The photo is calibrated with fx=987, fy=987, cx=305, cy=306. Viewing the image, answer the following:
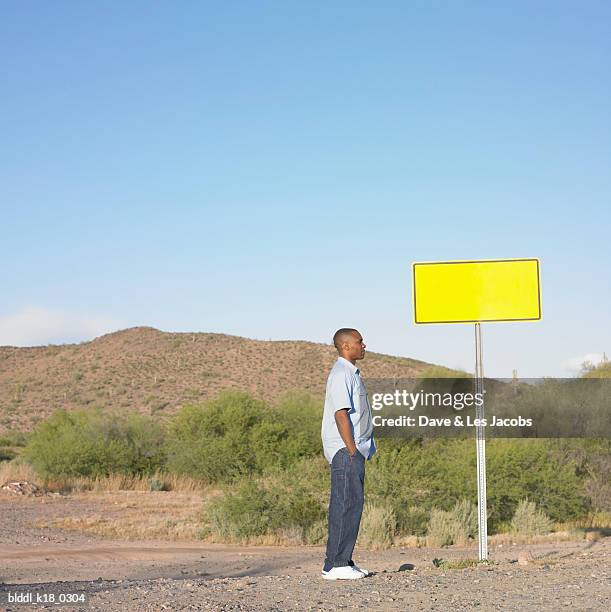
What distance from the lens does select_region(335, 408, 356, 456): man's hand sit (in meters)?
9.09

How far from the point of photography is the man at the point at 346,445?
9172mm

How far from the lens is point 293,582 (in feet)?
31.7

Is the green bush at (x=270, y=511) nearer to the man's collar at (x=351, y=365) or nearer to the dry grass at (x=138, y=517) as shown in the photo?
the dry grass at (x=138, y=517)

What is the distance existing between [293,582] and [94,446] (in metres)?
24.5

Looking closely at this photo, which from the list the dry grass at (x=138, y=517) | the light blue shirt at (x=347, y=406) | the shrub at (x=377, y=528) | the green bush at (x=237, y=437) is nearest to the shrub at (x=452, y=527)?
the shrub at (x=377, y=528)

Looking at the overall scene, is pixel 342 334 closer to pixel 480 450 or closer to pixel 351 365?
pixel 351 365

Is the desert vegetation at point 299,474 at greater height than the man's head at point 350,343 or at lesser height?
lesser

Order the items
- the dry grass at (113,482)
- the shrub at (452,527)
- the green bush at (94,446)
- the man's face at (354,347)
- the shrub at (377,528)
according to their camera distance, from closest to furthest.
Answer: the man's face at (354,347) < the shrub at (377,528) < the shrub at (452,527) < the dry grass at (113,482) < the green bush at (94,446)

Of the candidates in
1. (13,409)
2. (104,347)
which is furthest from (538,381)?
(104,347)

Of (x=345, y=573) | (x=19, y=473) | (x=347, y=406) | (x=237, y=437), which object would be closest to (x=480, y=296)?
(x=347, y=406)

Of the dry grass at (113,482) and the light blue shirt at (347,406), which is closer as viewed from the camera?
the light blue shirt at (347,406)

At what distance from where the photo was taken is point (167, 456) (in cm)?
3412

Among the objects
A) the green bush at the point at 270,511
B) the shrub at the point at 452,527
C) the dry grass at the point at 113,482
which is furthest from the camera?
the dry grass at the point at 113,482

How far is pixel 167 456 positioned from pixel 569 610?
27378mm
